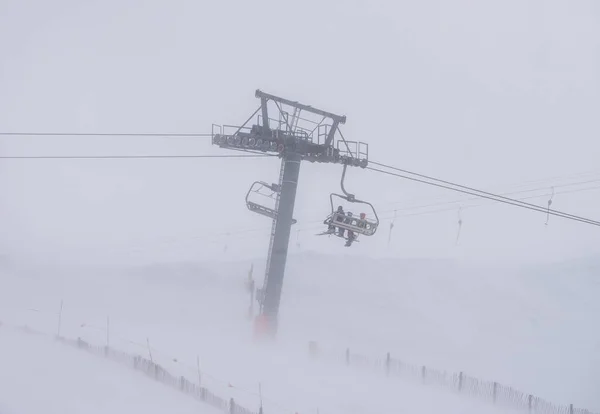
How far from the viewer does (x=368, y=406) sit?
14953mm

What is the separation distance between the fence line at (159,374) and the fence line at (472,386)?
7.25 m

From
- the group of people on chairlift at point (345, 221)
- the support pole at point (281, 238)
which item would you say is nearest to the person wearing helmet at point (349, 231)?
the group of people on chairlift at point (345, 221)

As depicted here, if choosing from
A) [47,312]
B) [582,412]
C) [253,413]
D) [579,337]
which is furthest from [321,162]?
[579,337]

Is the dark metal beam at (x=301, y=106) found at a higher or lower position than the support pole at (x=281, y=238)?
higher

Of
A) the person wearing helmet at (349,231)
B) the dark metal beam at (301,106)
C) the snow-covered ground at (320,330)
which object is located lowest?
the snow-covered ground at (320,330)

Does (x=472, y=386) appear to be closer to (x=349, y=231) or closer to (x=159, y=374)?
(x=349, y=231)

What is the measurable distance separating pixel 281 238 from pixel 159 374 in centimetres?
634

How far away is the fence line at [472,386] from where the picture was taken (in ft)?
51.1

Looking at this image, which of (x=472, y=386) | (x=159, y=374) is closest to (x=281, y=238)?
(x=159, y=374)

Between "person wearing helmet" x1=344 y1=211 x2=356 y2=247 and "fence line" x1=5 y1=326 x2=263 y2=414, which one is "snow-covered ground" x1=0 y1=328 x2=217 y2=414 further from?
"person wearing helmet" x1=344 y1=211 x2=356 y2=247

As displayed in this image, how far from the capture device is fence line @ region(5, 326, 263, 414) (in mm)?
12391

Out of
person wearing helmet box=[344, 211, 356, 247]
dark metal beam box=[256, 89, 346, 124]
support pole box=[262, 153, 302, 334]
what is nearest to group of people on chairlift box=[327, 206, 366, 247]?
person wearing helmet box=[344, 211, 356, 247]

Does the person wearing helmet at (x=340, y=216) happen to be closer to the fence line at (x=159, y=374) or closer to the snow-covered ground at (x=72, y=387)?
the fence line at (x=159, y=374)

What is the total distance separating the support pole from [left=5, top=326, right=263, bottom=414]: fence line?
4791 millimetres
